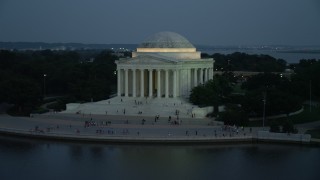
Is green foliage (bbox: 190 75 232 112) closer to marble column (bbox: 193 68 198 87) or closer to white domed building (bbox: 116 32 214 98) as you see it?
white domed building (bbox: 116 32 214 98)

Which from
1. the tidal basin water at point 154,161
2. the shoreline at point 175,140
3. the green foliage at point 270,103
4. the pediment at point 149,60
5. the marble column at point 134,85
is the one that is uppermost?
the pediment at point 149,60

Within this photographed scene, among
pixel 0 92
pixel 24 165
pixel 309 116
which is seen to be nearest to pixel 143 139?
pixel 24 165

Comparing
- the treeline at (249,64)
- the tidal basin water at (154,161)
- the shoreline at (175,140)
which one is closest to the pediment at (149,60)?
the shoreline at (175,140)

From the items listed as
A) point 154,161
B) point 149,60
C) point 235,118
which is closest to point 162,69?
point 149,60

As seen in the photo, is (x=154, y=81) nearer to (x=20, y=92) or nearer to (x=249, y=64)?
(x=20, y=92)

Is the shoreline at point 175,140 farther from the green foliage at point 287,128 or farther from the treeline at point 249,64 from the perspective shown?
the treeline at point 249,64

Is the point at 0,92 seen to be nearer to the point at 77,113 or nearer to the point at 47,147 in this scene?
the point at 77,113
